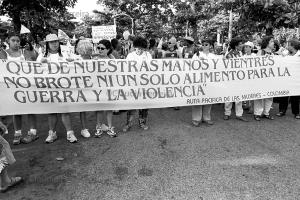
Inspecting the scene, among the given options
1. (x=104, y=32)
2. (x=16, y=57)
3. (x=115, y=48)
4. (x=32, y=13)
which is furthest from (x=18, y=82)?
(x=32, y=13)

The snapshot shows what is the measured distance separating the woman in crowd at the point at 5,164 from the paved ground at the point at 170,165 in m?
0.11

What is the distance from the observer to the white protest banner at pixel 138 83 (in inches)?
212

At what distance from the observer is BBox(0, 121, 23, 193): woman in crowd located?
3.71m

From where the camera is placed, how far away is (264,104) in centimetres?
723

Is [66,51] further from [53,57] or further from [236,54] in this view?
[236,54]

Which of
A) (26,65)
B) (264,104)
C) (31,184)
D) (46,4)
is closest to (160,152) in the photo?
(31,184)

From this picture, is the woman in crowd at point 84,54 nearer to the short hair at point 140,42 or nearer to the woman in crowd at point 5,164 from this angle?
the short hair at point 140,42

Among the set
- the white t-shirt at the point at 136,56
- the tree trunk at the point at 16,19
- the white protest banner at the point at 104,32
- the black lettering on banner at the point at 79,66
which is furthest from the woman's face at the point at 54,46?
the tree trunk at the point at 16,19

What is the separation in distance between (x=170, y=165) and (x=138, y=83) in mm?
1978

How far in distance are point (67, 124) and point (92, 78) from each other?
94 cm

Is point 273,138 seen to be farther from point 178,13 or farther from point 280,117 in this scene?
point 178,13

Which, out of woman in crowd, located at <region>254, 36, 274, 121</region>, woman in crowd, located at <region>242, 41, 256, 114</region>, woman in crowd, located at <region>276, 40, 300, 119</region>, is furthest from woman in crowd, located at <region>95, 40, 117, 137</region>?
woman in crowd, located at <region>276, 40, 300, 119</region>

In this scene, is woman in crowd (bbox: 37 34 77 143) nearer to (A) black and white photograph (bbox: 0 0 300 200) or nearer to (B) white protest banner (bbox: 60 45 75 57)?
(A) black and white photograph (bbox: 0 0 300 200)

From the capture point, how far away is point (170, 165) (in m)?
4.56
